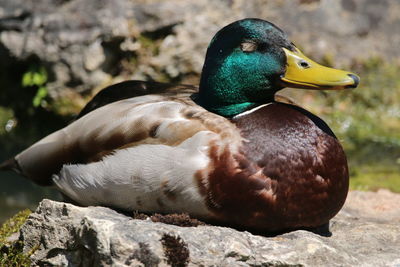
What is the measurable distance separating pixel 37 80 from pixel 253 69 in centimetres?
444

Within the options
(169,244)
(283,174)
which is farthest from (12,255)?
(283,174)

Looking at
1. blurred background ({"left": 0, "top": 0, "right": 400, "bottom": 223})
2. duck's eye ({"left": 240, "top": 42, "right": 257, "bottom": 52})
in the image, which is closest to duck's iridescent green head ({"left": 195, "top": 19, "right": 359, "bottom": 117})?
duck's eye ({"left": 240, "top": 42, "right": 257, "bottom": 52})

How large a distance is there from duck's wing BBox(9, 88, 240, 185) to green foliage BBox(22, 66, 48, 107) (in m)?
3.50

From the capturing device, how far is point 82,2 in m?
8.23

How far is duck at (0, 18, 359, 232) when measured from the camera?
13.1 feet

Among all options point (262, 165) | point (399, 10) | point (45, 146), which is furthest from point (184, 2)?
point (262, 165)

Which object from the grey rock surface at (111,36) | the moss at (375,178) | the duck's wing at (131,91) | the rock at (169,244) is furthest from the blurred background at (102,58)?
the rock at (169,244)

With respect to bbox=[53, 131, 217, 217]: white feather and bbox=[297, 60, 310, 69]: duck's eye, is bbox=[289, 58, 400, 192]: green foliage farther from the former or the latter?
bbox=[53, 131, 217, 217]: white feather

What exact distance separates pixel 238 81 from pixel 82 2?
4298mm

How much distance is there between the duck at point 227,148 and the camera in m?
4.00

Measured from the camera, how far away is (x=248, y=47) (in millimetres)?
4340

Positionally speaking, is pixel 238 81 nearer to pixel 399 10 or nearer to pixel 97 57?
pixel 97 57

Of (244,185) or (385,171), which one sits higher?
(244,185)

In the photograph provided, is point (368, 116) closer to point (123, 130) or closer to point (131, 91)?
point (131, 91)
